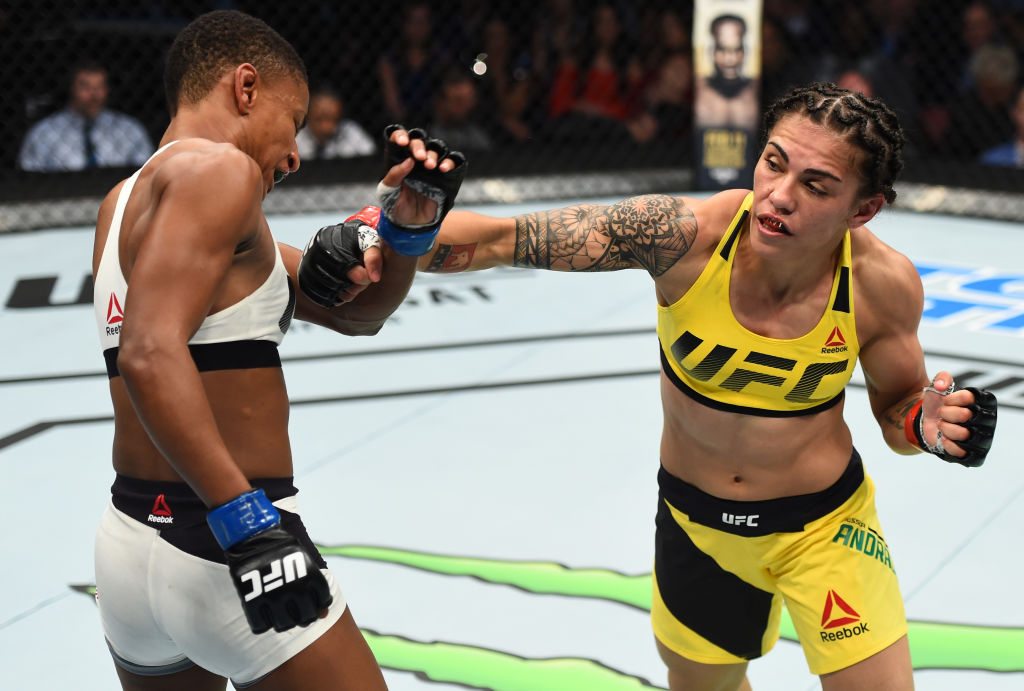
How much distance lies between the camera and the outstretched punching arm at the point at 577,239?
6.28ft

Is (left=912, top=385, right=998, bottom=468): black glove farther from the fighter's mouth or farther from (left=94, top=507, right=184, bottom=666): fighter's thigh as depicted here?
(left=94, top=507, right=184, bottom=666): fighter's thigh

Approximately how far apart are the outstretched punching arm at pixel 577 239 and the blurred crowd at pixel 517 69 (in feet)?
15.4

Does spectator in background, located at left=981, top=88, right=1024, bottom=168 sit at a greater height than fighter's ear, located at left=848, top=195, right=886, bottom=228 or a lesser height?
lesser

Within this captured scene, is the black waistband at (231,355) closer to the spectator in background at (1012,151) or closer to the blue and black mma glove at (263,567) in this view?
the blue and black mma glove at (263,567)

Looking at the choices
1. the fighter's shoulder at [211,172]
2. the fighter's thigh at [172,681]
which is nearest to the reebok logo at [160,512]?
the fighter's thigh at [172,681]

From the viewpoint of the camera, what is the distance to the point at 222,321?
1532mm

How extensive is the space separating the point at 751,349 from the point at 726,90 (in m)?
5.05

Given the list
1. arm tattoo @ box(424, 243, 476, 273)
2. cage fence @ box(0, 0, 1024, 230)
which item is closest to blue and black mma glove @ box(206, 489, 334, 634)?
arm tattoo @ box(424, 243, 476, 273)

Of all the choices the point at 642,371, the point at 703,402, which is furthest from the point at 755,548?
the point at 642,371

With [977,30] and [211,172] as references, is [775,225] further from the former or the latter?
[977,30]

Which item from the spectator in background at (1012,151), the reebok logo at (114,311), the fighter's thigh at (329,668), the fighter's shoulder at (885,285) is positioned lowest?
the spectator in background at (1012,151)

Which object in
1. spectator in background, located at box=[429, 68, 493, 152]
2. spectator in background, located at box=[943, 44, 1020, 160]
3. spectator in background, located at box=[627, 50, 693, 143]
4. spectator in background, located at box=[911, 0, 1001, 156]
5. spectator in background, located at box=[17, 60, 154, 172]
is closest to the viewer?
spectator in background, located at box=[17, 60, 154, 172]

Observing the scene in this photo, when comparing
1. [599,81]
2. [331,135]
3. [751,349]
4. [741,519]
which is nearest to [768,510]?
[741,519]

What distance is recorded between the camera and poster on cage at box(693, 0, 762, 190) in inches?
255
